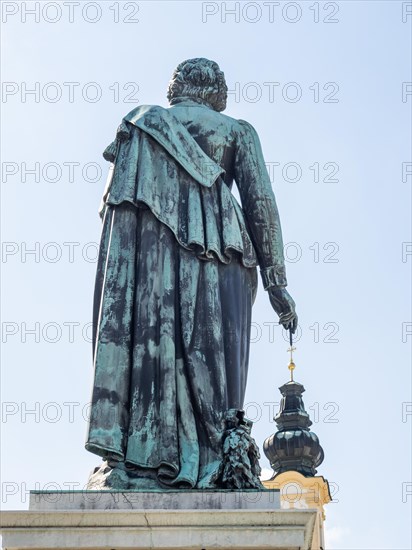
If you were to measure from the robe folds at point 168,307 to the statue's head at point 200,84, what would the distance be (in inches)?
25.4

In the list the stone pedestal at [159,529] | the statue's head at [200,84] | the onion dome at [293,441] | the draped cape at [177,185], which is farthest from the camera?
the onion dome at [293,441]

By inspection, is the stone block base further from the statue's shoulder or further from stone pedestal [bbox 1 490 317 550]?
the statue's shoulder

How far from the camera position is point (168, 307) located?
11.8 m

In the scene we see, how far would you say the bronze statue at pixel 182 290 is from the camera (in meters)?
11.2

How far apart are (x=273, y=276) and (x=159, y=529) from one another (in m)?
3.21

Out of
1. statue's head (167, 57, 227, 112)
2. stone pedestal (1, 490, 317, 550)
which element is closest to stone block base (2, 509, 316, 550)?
stone pedestal (1, 490, 317, 550)

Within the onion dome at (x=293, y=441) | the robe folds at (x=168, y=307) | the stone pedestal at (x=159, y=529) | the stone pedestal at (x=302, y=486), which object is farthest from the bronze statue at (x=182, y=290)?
the onion dome at (x=293, y=441)

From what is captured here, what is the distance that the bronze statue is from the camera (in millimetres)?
11203

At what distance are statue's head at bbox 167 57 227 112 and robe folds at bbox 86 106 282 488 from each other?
0.64 metres

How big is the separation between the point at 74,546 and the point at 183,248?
308 cm

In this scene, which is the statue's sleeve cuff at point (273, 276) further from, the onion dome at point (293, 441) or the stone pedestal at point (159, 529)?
the onion dome at point (293, 441)

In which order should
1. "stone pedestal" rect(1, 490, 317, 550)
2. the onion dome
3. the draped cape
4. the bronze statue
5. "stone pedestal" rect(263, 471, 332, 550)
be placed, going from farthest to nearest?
the onion dome, "stone pedestal" rect(263, 471, 332, 550), the draped cape, the bronze statue, "stone pedestal" rect(1, 490, 317, 550)

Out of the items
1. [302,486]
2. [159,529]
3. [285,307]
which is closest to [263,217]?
[285,307]

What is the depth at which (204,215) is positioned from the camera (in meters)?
12.3
